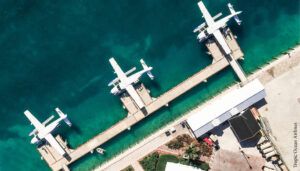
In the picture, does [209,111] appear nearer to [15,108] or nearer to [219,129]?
[219,129]

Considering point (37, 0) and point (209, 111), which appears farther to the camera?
point (37, 0)

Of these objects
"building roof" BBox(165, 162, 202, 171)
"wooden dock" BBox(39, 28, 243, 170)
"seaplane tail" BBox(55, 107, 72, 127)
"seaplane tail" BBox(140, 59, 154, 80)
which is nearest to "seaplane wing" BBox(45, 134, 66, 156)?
"wooden dock" BBox(39, 28, 243, 170)

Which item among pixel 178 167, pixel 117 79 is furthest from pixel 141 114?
pixel 178 167

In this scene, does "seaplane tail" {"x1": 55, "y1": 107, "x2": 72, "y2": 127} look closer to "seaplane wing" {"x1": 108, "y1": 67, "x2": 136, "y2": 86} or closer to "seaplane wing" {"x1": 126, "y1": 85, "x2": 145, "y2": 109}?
"seaplane wing" {"x1": 108, "y1": 67, "x2": 136, "y2": 86}

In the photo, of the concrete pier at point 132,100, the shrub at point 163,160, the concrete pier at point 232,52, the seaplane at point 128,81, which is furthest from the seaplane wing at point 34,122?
the concrete pier at point 232,52

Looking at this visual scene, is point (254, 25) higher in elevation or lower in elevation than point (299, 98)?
higher

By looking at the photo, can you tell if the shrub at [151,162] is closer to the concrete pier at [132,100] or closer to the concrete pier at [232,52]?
the concrete pier at [132,100]

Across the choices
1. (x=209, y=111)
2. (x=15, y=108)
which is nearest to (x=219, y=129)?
(x=209, y=111)
